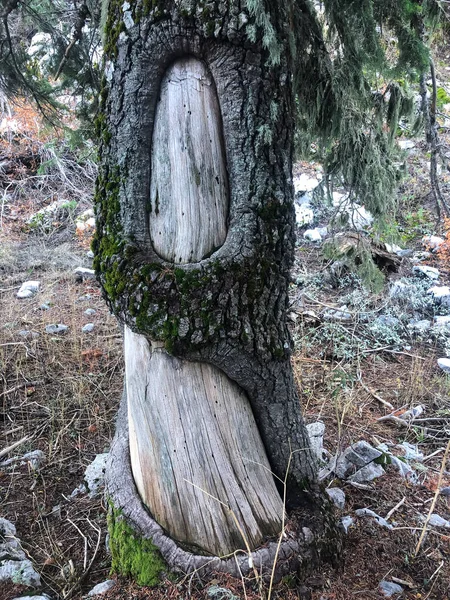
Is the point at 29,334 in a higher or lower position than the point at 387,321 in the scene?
higher

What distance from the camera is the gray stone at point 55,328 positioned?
16.0 feet

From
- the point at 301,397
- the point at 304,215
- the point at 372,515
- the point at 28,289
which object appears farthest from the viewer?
the point at 304,215

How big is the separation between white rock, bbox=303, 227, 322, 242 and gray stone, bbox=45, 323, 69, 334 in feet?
13.7

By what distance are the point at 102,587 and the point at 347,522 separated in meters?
1.28

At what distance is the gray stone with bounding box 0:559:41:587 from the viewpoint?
7.00 ft

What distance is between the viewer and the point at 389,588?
204cm

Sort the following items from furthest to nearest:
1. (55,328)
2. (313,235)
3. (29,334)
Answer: (313,235) → (55,328) → (29,334)


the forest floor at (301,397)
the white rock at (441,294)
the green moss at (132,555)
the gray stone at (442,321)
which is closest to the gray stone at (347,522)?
the forest floor at (301,397)

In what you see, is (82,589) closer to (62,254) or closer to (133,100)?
(133,100)

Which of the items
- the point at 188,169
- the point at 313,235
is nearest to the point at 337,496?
the point at 188,169

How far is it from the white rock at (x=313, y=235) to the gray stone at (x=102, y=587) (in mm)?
6072

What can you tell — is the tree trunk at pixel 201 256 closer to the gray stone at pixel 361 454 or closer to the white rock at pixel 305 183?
the gray stone at pixel 361 454

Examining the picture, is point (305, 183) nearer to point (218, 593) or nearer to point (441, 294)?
point (441, 294)

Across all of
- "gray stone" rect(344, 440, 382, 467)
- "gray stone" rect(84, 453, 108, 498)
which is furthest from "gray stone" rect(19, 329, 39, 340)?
"gray stone" rect(344, 440, 382, 467)
